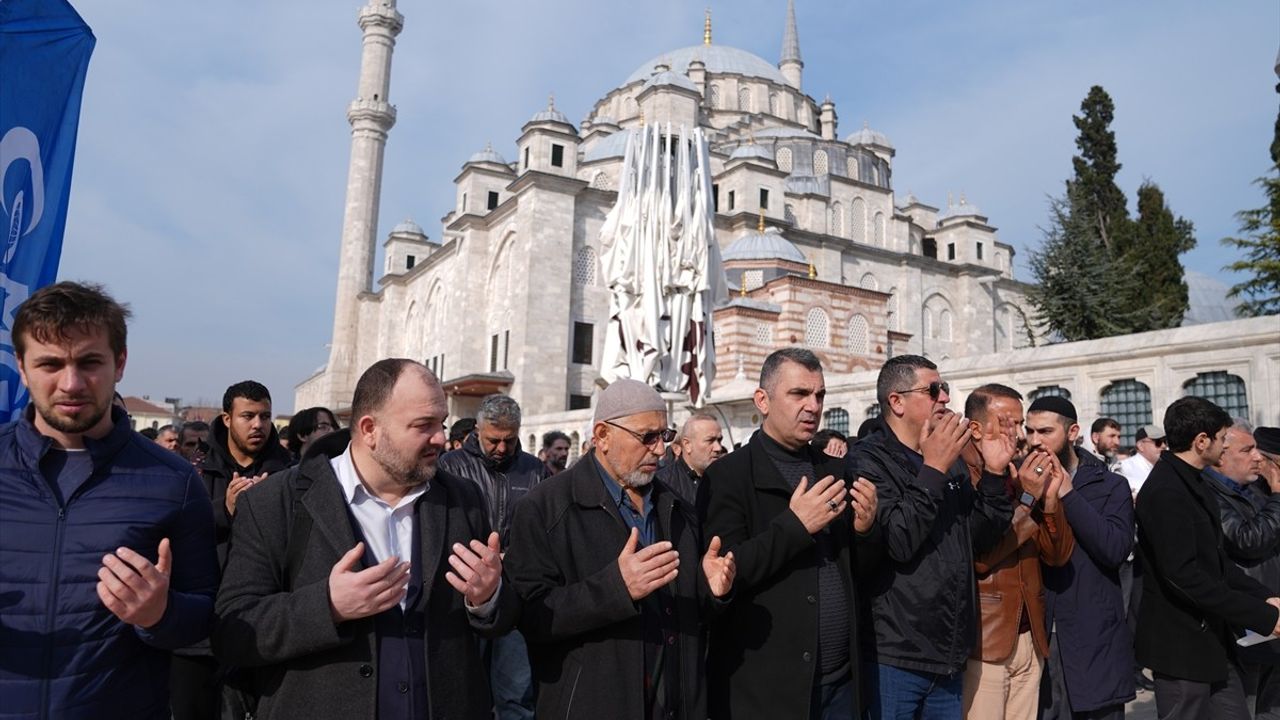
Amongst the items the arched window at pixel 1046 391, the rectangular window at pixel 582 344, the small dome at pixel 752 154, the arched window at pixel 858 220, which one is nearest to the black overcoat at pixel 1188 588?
the arched window at pixel 1046 391

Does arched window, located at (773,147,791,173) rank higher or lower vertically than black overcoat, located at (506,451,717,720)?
higher

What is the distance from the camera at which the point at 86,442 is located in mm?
1988

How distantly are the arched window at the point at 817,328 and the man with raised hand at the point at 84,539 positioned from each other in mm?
24785

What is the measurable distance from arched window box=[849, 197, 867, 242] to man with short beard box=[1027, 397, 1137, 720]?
121ft

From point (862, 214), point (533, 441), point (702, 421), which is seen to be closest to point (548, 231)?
point (533, 441)

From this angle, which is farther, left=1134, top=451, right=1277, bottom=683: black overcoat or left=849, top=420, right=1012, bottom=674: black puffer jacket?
left=1134, top=451, right=1277, bottom=683: black overcoat

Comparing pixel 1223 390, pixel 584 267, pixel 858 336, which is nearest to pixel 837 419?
pixel 1223 390

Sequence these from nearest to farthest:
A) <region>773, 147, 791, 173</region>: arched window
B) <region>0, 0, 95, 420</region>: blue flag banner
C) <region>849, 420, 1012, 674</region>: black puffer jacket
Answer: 1. <region>849, 420, 1012, 674</region>: black puffer jacket
2. <region>0, 0, 95, 420</region>: blue flag banner
3. <region>773, 147, 791, 173</region>: arched window

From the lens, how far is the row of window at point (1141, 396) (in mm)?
10234

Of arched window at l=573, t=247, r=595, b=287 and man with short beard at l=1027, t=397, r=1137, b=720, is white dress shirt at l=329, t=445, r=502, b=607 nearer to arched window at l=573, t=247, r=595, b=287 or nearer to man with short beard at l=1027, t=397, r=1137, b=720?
man with short beard at l=1027, t=397, r=1137, b=720

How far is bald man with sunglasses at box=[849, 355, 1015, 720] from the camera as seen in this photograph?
2.83 metres

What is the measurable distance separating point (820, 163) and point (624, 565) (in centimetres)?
3969

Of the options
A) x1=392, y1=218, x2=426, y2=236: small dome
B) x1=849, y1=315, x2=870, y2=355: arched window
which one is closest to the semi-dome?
x1=392, y1=218, x2=426, y2=236: small dome

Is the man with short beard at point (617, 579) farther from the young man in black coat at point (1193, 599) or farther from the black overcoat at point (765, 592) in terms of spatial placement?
the young man in black coat at point (1193, 599)
